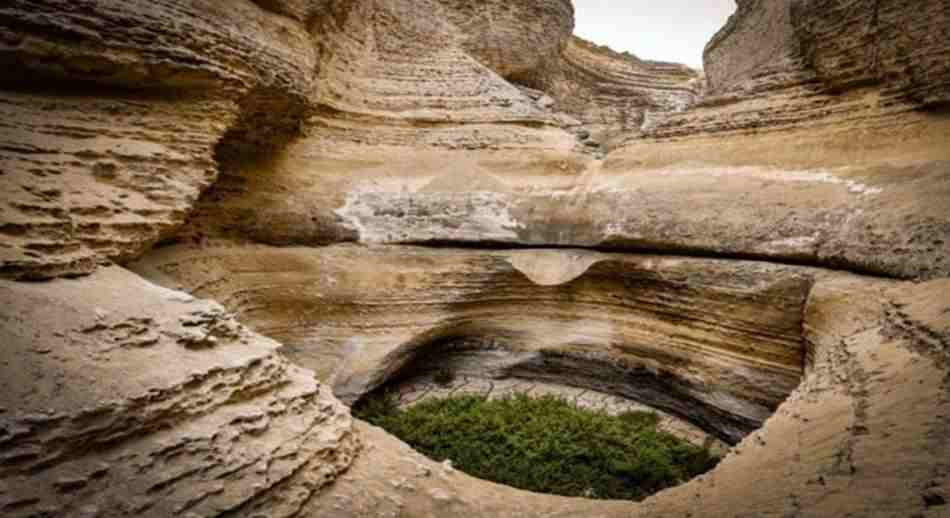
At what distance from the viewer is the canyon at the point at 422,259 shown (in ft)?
8.37

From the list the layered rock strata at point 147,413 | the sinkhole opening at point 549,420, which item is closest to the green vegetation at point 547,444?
the sinkhole opening at point 549,420

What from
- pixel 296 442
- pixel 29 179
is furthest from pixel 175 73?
pixel 296 442

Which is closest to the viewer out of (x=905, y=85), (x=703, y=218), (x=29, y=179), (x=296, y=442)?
(x=296, y=442)

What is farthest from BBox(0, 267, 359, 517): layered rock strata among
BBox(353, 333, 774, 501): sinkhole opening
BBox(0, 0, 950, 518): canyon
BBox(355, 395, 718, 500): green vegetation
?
BBox(353, 333, 774, 501): sinkhole opening

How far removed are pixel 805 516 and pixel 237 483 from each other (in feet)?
9.28

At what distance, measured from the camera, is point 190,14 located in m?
4.85

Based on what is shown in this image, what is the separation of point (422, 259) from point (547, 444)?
293 cm

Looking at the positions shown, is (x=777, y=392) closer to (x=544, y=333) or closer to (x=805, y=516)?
(x=544, y=333)

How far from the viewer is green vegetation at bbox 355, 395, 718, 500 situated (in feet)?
15.3

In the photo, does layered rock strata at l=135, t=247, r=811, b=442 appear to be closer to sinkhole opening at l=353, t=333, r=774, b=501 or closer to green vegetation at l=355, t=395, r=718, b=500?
sinkhole opening at l=353, t=333, r=774, b=501

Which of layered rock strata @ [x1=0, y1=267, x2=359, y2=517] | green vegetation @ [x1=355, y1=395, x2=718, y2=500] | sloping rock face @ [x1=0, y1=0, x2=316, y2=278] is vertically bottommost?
green vegetation @ [x1=355, y1=395, x2=718, y2=500]

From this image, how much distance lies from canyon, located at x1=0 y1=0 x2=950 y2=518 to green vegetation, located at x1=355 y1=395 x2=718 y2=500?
25.2 inches

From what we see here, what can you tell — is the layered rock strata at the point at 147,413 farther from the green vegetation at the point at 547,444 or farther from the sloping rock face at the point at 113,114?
the green vegetation at the point at 547,444

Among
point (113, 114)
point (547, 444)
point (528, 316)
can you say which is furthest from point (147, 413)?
point (528, 316)
